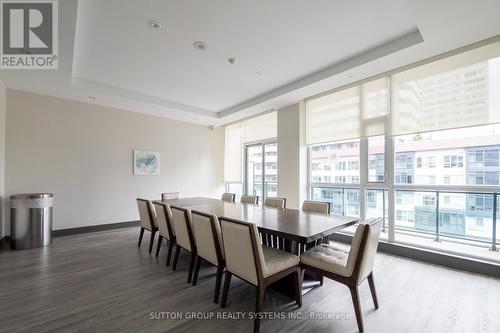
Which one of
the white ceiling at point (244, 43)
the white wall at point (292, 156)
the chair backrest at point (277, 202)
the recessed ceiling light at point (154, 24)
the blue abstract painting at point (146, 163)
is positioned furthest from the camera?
the blue abstract painting at point (146, 163)

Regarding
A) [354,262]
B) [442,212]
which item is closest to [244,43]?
[354,262]

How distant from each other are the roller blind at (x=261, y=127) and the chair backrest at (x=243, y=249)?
404cm

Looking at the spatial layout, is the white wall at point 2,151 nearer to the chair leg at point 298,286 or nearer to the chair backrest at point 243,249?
the chair backrest at point 243,249

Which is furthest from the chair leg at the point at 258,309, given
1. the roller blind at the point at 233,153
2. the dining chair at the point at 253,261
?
the roller blind at the point at 233,153

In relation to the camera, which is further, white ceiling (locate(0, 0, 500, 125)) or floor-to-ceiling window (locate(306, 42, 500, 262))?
floor-to-ceiling window (locate(306, 42, 500, 262))

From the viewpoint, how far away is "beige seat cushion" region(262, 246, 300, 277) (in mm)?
1896

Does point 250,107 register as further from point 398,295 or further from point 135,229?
point 398,295

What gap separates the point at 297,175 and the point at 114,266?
11.8 ft

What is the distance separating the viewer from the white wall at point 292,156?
15.8ft

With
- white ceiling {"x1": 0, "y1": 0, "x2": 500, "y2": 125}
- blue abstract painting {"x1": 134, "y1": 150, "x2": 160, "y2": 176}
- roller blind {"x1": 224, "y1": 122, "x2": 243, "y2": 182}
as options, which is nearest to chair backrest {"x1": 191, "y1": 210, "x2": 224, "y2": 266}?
white ceiling {"x1": 0, "y1": 0, "x2": 500, "y2": 125}

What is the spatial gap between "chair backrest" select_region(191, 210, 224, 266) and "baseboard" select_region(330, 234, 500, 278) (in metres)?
2.92

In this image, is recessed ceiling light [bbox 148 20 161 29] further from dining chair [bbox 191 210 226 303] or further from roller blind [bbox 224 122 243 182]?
roller blind [bbox 224 122 243 182]

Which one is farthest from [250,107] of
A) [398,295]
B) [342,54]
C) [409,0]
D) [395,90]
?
[398,295]

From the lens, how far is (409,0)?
81.8 inches
